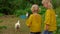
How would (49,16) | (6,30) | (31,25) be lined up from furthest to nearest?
(6,30) < (31,25) < (49,16)

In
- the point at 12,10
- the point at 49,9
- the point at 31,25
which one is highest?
the point at 49,9

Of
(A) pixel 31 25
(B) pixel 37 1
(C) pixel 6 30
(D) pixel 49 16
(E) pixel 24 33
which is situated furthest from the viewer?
(B) pixel 37 1

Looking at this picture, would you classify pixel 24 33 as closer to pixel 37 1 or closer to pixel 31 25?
pixel 31 25

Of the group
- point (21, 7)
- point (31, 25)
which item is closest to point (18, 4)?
point (21, 7)

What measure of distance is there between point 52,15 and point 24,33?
4.53m

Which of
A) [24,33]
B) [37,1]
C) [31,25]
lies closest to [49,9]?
[31,25]

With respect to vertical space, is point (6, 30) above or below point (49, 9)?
below

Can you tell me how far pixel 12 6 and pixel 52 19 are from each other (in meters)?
13.4

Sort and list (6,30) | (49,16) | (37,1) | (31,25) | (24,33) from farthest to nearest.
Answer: (37,1), (6,30), (24,33), (31,25), (49,16)

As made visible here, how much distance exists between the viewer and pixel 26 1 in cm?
1978

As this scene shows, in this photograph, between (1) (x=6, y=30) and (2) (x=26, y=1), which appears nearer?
(1) (x=6, y=30)

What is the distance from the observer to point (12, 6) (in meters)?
19.6

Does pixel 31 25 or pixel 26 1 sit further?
pixel 26 1

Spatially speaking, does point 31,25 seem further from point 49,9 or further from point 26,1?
point 26,1
